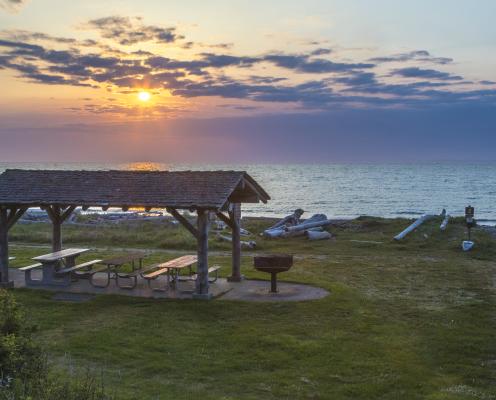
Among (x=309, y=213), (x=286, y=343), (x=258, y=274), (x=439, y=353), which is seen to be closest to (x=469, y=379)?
(x=439, y=353)

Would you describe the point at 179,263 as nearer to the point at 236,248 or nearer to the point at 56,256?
the point at 236,248

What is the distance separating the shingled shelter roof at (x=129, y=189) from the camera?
47.8 ft

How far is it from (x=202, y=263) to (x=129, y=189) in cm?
313

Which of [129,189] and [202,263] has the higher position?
[129,189]

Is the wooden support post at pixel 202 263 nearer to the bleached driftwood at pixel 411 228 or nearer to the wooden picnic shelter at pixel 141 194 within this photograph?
the wooden picnic shelter at pixel 141 194

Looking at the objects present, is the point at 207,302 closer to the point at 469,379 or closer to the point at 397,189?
the point at 469,379

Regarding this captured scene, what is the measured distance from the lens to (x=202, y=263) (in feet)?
47.4

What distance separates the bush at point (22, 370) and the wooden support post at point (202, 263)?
7264mm

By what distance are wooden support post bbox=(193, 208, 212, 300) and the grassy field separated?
0.50 m

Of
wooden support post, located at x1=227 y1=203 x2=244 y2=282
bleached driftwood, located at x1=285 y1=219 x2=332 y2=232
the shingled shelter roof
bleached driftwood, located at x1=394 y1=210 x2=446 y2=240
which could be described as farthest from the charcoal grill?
bleached driftwood, located at x1=285 y1=219 x2=332 y2=232

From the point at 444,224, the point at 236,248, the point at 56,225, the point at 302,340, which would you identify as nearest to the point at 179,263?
the point at 236,248

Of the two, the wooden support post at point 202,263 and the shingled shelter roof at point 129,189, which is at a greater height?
the shingled shelter roof at point 129,189

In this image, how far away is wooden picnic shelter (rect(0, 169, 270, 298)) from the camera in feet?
47.5

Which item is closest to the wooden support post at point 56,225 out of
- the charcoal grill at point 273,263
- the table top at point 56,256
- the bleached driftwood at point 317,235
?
the table top at point 56,256
